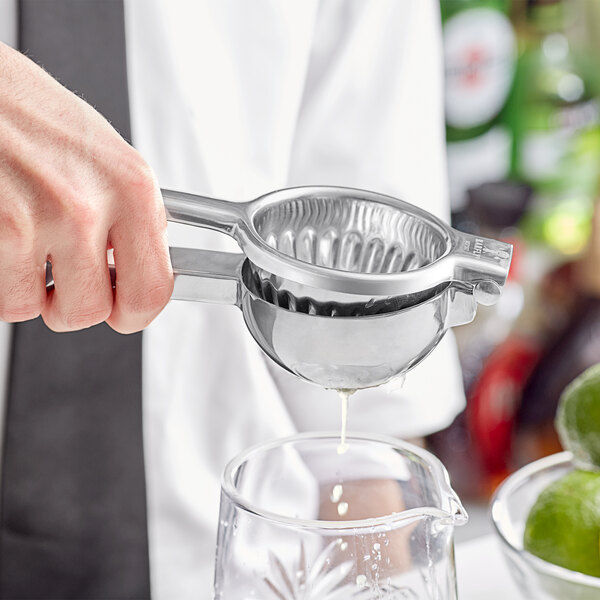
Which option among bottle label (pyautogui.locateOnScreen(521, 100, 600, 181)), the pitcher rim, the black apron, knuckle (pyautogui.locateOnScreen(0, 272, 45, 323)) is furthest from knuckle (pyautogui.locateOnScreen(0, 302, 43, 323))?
bottle label (pyautogui.locateOnScreen(521, 100, 600, 181))

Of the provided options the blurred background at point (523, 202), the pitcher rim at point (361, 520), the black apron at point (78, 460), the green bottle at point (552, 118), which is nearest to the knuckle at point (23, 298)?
the pitcher rim at point (361, 520)

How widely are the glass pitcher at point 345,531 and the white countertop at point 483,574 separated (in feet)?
0.52

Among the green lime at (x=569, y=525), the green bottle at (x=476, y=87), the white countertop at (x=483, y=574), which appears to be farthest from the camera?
the green bottle at (x=476, y=87)

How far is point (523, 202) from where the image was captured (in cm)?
130

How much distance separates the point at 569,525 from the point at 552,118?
0.89 metres

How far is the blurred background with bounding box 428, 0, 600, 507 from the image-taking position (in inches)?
48.6

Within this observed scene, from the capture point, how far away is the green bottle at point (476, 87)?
119 cm

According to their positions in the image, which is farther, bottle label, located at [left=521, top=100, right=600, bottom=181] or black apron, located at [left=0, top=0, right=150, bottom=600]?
bottle label, located at [left=521, top=100, right=600, bottom=181]

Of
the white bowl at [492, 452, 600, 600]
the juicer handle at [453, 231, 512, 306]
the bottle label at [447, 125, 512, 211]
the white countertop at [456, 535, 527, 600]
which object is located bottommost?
the white countertop at [456, 535, 527, 600]

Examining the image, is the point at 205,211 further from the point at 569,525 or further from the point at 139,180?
the point at 569,525

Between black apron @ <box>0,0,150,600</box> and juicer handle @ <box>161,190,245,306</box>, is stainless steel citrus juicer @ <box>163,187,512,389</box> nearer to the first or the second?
juicer handle @ <box>161,190,245,306</box>

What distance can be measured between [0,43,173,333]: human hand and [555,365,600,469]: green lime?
0.82 feet

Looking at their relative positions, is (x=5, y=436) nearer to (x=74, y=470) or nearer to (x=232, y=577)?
(x=74, y=470)

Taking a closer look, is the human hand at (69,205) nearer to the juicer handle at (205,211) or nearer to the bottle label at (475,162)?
the juicer handle at (205,211)
